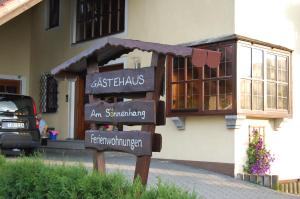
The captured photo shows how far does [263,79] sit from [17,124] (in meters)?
5.97

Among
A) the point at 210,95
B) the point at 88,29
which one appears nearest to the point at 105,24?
A: the point at 88,29

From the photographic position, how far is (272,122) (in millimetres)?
11766

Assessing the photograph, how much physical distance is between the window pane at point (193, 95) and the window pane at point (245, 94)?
110 cm

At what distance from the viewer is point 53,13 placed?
18.1 metres

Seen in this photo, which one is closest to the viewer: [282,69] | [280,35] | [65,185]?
[65,185]

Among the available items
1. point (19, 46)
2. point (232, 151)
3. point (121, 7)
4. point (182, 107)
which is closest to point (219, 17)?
point (182, 107)

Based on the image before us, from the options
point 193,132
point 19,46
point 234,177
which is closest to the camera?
point 234,177

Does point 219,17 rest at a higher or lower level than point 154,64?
higher

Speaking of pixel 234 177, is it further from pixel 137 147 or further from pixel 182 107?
pixel 137 147

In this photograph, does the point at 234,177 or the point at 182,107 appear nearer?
the point at 234,177

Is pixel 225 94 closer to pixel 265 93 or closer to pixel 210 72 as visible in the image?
pixel 210 72

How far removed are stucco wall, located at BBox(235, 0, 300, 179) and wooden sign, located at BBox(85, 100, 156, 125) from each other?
5.20 m

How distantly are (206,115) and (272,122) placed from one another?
1895 millimetres

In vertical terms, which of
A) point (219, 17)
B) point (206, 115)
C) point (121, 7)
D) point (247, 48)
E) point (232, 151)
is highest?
point (121, 7)
